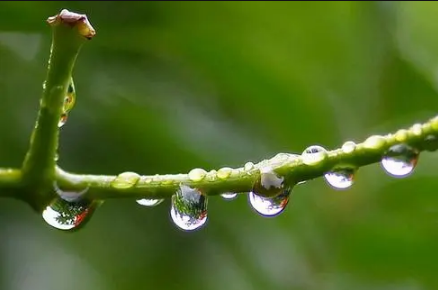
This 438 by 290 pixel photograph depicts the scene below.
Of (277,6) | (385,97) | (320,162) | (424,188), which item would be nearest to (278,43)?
(277,6)

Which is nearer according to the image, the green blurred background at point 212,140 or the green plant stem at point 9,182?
the green plant stem at point 9,182

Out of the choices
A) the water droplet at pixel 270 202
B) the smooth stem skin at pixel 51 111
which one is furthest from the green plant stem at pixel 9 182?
the water droplet at pixel 270 202

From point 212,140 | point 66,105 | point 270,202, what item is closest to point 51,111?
point 66,105

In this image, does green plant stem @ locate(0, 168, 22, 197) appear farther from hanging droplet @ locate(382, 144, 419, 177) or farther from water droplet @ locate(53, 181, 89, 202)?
hanging droplet @ locate(382, 144, 419, 177)

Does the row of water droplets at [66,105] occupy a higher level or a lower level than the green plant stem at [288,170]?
higher

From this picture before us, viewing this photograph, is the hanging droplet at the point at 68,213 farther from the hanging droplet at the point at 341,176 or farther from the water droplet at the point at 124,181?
the hanging droplet at the point at 341,176

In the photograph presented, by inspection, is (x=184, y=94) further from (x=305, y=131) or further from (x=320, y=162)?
(x=320, y=162)

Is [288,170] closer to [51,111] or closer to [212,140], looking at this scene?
[51,111]
